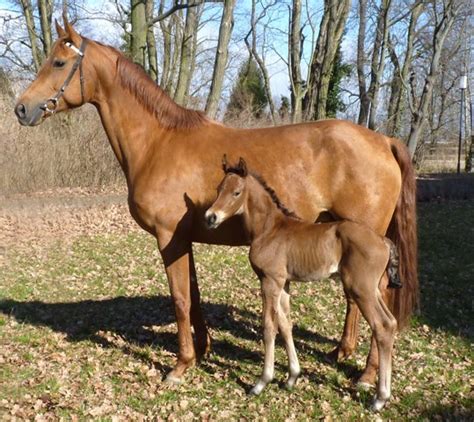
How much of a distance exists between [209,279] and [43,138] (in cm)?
807

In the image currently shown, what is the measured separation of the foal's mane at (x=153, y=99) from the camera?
4379 mm

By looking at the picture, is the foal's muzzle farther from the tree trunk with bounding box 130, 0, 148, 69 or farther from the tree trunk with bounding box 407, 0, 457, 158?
the tree trunk with bounding box 407, 0, 457, 158

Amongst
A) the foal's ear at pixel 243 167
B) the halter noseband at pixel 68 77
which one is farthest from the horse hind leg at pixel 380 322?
the halter noseband at pixel 68 77

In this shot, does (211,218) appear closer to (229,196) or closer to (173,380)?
(229,196)

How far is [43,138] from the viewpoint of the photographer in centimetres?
1330

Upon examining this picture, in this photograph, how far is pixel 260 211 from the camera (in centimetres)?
390

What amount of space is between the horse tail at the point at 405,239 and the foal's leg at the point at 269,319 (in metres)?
1.17

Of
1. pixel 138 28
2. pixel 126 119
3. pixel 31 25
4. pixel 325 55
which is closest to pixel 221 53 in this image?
pixel 138 28

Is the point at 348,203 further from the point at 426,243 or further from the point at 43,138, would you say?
the point at 43,138

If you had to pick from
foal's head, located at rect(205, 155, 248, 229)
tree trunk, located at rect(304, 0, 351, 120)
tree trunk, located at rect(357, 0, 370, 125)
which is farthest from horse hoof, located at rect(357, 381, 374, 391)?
tree trunk, located at rect(357, 0, 370, 125)

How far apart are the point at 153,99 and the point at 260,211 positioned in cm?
148

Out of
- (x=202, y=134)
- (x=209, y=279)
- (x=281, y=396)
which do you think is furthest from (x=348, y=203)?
(x=209, y=279)

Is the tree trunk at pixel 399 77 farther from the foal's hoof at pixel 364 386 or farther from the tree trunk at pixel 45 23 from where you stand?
the foal's hoof at pixel 364 386

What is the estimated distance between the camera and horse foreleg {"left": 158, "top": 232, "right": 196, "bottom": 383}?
4.22m
